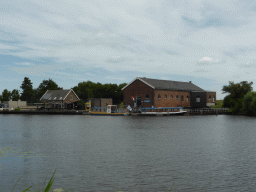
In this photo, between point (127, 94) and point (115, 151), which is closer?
point (115, 151)

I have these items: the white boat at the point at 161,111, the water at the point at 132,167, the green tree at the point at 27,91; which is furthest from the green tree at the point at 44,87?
the water at the point at 132,167

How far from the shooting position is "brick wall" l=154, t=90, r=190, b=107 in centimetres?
7462

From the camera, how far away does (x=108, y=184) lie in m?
11.0

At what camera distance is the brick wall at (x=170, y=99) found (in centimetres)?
7462

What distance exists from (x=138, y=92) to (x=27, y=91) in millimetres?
72391

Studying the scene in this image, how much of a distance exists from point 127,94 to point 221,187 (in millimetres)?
68779

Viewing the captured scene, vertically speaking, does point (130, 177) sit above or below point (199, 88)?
below

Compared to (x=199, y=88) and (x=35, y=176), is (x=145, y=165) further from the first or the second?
(x=199, y=88)

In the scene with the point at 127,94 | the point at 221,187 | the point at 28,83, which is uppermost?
the point at 28,83

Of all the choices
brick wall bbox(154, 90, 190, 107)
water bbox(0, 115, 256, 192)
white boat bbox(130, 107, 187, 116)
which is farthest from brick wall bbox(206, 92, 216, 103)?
water bbox(0, 115, 256, 192)

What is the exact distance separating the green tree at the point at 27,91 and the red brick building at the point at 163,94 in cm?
6673

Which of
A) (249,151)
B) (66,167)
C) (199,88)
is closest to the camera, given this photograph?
(66,167)

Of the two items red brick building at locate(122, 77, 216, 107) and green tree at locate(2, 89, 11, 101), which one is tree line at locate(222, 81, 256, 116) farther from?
green tree at locate(2, 89, 11, 101)

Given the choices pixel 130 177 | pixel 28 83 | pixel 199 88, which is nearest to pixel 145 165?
pixel 130 177
